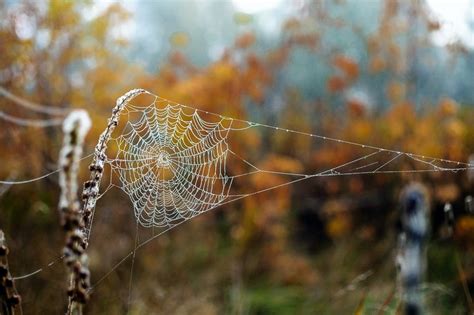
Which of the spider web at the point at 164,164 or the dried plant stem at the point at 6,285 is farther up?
the spider web at the point at 164,164

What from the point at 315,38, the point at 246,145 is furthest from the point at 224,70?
the point at 315,38

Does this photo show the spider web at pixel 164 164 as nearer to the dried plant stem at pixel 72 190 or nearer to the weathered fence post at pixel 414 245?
the dried plant stem at pixel 72 190

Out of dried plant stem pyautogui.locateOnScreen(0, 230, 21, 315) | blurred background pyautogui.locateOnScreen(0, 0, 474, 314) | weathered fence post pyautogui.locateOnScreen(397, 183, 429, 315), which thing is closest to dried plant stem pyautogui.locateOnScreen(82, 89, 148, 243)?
dried plant stem pyautogui.locateOnScreen(0, 230, 21, 315)

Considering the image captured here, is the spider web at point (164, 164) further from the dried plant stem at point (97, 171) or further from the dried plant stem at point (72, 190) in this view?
the dried plant stem at point (72, 190)

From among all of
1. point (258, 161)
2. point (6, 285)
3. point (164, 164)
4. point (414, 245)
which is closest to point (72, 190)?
point (6, 285)

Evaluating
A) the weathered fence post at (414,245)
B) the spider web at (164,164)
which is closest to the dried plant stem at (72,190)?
the weathered fence post at (414,245)

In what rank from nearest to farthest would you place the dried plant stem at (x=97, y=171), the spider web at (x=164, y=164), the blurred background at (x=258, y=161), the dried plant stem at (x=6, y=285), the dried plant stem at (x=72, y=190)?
the dried plant stem at (x=72, y=190) < the dried plant stem at (x=6, y=285) < the dried plant stem at (x=97, y=171) < the spider web at (x=164, y=164) < the blurred background at (x=258, y=161)

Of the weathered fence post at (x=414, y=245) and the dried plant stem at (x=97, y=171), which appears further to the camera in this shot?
the dried plant stem at (x=97, y=171)

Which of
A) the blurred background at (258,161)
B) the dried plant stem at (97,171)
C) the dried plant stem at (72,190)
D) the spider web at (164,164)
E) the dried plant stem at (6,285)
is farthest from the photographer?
the blurred background at (258,161)

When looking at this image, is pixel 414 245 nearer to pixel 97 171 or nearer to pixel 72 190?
pixel 72 190
